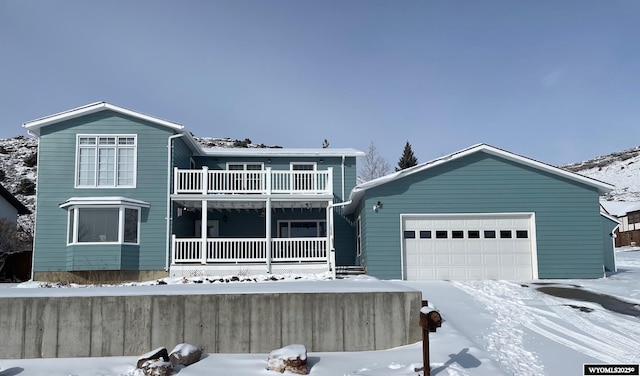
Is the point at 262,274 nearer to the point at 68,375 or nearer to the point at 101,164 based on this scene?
the point at 101,164

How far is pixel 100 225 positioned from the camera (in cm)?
1625

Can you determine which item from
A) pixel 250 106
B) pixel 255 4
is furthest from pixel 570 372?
pixel 250 106

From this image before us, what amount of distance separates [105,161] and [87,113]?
1.80m

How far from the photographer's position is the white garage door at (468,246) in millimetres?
15578

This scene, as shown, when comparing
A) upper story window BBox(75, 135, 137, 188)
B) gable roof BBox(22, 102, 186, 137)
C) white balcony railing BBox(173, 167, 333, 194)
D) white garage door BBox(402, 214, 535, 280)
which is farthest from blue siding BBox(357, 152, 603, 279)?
upper story window BBox(75, 135, 137, 188)

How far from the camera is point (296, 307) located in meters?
8.23

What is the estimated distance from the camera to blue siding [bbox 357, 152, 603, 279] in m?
15.6

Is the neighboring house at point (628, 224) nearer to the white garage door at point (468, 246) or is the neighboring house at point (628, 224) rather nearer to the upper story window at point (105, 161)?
the white garage door at point (468, 246)

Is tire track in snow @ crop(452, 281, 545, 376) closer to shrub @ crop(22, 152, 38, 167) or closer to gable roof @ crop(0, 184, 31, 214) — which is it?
gable roof @ crop(0, 184, 31, 214)

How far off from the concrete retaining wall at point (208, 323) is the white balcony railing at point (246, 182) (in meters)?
9.26

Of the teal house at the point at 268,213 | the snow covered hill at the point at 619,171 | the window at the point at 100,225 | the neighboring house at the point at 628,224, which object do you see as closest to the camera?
the teal house at the point at 268,213

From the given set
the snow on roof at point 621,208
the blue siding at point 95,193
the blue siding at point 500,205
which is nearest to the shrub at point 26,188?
the blue siding at point 95,193

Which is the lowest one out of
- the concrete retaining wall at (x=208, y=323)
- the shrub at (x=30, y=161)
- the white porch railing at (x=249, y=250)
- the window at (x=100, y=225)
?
the concrete retaining wall at (x=208, y=323)

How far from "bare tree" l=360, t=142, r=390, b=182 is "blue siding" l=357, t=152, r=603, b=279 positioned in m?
29.2
